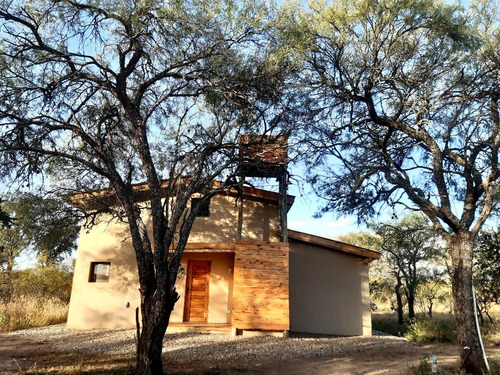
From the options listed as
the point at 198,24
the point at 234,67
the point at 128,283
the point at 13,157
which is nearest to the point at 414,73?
the point at 234,67

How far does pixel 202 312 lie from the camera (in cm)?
1214

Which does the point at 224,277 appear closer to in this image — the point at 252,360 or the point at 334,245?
the point at 334,245

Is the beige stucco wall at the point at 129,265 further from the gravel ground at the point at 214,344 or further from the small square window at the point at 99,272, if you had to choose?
the gravel ground at the point at 214,344

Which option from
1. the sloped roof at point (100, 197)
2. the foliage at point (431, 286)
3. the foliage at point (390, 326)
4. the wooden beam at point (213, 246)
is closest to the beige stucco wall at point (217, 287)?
the wooden beam at point (213, 246)

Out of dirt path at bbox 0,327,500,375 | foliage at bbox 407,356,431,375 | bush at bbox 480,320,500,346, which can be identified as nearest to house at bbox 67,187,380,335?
dirt path at bbox 0,327,500,375

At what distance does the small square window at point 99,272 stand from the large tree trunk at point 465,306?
1040cm

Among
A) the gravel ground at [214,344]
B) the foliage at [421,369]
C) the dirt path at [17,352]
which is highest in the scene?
the foliage at [421,369]

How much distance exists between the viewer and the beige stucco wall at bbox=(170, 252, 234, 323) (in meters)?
11.9

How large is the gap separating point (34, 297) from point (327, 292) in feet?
35.8

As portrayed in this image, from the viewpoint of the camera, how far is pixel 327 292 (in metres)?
12.4

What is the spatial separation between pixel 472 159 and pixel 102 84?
7461mm

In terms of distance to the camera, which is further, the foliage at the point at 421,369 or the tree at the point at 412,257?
the tree at the point at 412,257

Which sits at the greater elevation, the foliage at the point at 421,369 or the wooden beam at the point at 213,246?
the wooden beam at the point at 213,246

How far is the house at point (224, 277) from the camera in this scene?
1202 centimetres
